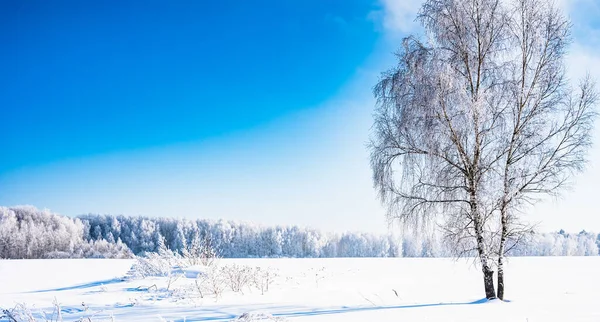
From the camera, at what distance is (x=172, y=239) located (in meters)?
89.9

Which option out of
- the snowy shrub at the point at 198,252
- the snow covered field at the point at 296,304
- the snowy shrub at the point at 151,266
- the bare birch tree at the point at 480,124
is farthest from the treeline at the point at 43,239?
the bare birch tree at the point at 480,124

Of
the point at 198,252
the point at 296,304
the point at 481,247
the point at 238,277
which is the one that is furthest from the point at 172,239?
the point at 481,247

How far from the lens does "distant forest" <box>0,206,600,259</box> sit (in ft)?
209

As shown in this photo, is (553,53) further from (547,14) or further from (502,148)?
(502,148)

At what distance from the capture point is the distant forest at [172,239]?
209 ft

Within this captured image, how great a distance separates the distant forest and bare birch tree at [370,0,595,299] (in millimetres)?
62898

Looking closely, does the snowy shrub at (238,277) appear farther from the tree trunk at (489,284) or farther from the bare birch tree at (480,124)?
the tree trunk at (489,284)

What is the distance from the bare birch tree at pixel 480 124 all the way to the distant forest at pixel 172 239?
62898mm

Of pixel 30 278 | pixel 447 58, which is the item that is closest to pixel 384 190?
pixel 447 58

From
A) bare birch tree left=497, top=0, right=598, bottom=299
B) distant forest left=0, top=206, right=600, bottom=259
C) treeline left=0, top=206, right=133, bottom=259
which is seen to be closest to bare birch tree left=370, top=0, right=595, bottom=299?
bare birch tree left=497, top=0, right=598, bottom=299

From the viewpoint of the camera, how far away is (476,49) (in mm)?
9836

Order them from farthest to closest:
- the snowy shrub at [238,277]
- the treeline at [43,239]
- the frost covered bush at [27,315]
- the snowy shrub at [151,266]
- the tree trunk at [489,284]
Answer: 1. the treeline at [43,239]
2. the snowy shrub at [151,266]
3. the snowy shrub at [238,277]
4. the tree trunk at [489,284]
5. the frost covered bush at [27,315]

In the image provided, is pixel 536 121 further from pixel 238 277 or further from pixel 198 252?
pixel 198 252

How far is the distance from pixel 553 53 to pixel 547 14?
1016 mm
